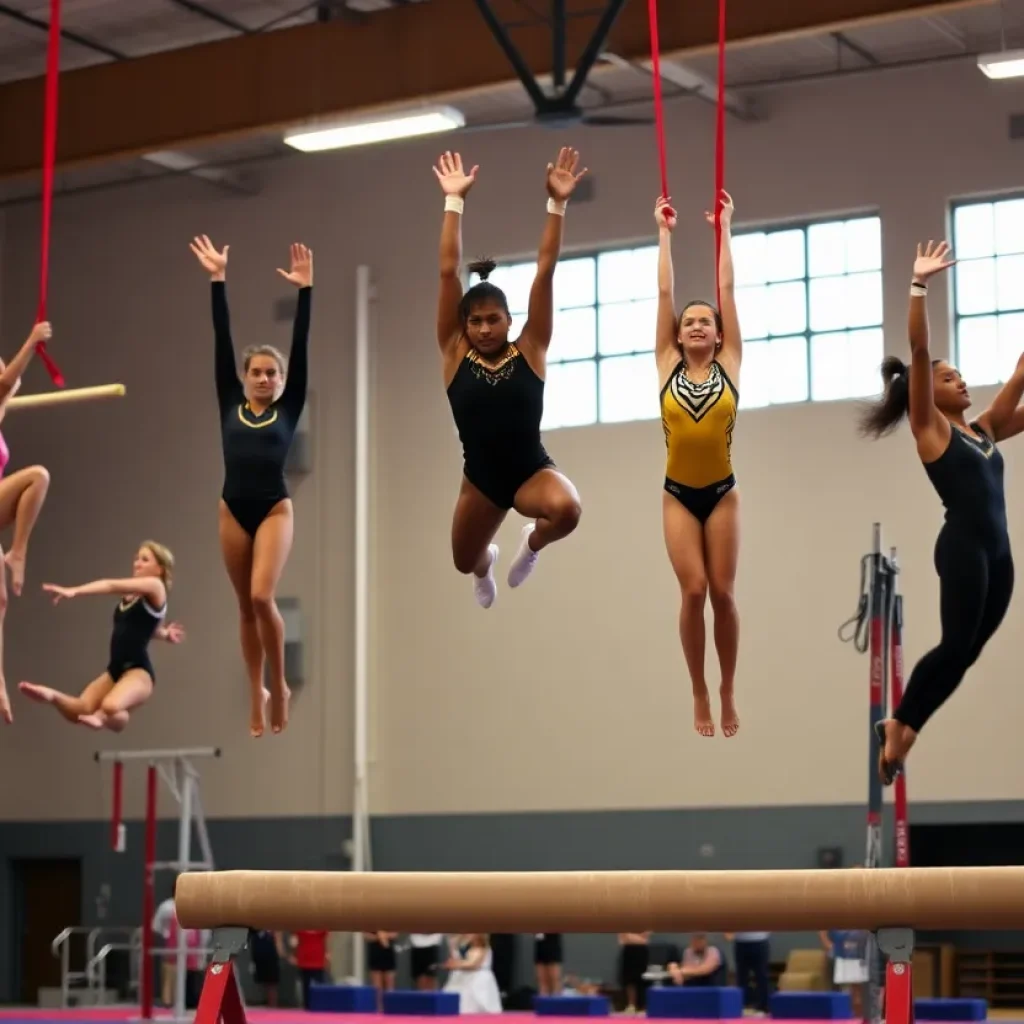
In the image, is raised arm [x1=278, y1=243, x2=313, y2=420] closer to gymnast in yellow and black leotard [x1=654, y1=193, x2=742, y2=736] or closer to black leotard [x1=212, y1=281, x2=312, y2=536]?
black leotard [x1=212, y1=281, x2=312, y2=536]

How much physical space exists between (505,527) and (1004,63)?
7.36 m

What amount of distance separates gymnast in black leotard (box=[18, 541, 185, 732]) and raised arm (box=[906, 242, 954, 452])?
5.08 metres

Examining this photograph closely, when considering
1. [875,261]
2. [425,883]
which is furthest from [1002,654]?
[425,883]

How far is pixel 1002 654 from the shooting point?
1680 centimetres

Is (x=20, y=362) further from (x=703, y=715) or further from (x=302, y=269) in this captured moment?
(x=703, y=715)

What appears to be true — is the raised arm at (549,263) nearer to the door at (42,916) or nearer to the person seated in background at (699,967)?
the person seated in background at (699,967)

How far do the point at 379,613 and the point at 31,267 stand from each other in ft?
22.0

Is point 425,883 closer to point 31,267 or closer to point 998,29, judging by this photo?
point 998,29

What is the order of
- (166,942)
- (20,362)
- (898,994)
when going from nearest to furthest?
1. (898,994)
2. (20,362)
3. (166,942)

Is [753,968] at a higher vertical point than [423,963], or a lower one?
higher

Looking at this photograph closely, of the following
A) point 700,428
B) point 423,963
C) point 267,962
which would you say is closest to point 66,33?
point 267,962

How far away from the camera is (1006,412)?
8062mm

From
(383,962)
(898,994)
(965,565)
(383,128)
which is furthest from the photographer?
(383,962)

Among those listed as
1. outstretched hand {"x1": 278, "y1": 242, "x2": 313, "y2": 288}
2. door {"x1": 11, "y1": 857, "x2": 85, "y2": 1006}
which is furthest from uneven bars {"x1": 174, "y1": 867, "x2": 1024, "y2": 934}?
door {"x1": 11, "y1": 857, "x2": 85, "y2": 1006}
